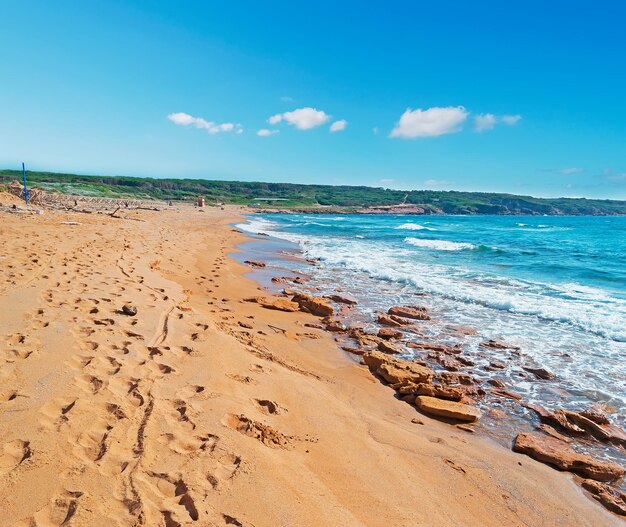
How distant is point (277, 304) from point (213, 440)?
250 inches

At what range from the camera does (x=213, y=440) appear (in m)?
3.50

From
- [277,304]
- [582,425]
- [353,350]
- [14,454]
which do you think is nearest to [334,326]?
[353,350]

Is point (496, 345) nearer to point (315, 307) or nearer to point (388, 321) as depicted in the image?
point (388, 321)

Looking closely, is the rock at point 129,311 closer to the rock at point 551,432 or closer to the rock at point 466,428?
the rock at point 466,428

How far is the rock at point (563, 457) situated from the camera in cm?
427

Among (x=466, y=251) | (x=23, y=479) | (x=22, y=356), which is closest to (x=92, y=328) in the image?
(x=22, y=356)

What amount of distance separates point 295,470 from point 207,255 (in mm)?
15063

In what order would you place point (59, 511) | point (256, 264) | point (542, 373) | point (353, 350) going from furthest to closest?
point (256, 264), point (353, 350), point (542, 373), point (59, 511)

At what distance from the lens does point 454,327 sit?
9.13 meters

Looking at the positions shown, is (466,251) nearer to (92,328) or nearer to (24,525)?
(92,328)

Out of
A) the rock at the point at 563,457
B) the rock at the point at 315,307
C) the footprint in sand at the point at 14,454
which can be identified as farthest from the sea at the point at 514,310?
the footprint in sand at the point at 14,454

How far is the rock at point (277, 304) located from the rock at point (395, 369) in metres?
3.20

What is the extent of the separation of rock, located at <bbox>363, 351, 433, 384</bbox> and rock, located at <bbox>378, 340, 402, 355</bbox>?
0.47 metres

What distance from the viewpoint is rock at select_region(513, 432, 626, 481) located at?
427 centimetres
